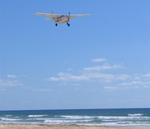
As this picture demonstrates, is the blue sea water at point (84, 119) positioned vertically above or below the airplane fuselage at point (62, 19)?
above

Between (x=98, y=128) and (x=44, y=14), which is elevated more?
(x=44, y=14)

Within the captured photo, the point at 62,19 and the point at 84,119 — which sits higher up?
the point at 84,119

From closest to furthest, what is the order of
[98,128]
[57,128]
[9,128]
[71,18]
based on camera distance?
[71,18] < [9,128] < [57,128] < [98,128]

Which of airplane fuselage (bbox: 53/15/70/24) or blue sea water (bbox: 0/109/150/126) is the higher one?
blue sea water (bbox: 0/109/150/126)

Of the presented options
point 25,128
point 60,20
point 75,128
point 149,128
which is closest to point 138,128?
point 149,128

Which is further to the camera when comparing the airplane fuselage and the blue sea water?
the blue sea water

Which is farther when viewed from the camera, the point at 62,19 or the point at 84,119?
the point at 84,119

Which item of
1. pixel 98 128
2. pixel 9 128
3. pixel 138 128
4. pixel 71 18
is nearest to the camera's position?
pixel 71 18

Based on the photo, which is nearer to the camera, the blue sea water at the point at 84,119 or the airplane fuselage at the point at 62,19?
the airplane fuselage at the point at 62,19

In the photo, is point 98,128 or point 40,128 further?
point 98,128

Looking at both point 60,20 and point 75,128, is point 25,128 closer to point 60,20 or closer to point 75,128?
point 75,128

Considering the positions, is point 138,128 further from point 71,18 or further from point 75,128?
point 71,18
